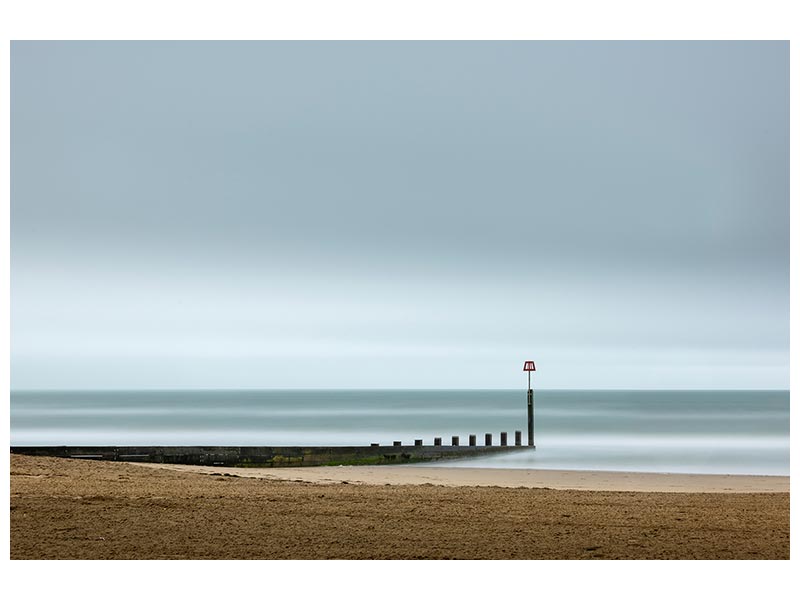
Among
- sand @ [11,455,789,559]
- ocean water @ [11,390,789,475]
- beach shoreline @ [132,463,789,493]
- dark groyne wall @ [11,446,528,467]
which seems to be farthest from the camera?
ocean water @ [11,390,789,475]

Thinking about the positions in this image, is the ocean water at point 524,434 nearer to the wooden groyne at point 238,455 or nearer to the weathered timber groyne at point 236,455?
the wooden groyne at point 238,455

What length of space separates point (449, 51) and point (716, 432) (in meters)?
27.0

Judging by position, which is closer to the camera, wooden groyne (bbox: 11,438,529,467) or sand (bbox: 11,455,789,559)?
sand (bbox: 11,455,789,559)

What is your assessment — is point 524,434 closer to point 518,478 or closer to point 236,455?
point 236,455

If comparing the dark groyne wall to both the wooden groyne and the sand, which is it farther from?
the sand

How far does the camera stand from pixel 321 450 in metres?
18.2

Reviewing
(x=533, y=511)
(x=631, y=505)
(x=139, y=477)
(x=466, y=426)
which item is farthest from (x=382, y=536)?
(x=466, y=426)

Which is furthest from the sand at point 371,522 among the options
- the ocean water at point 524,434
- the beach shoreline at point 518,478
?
the ocean water at point 524,434

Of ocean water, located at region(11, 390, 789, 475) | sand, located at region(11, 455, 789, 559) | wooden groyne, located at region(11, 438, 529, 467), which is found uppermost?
sand, located at region(11, 455, 789, 559)

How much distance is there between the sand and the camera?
21.1ft

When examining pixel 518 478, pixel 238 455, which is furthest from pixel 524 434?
pixel 518 478

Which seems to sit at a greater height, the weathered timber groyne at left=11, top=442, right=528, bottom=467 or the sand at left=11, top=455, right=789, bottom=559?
the sand at left=11, top=455, right=789, bottom=559

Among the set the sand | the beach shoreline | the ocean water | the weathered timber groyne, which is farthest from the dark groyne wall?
the sand

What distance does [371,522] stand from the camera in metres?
7.45
